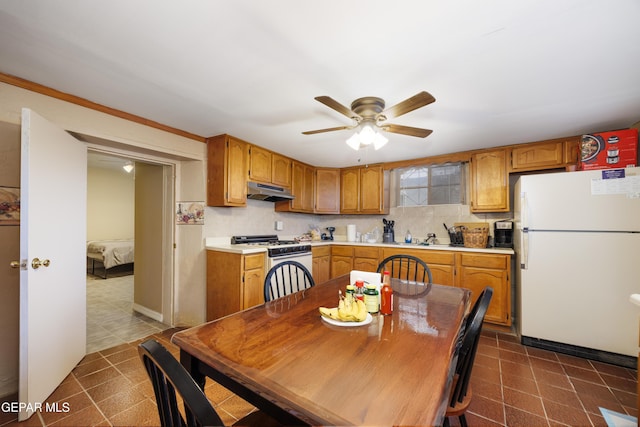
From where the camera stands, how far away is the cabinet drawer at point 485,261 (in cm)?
289

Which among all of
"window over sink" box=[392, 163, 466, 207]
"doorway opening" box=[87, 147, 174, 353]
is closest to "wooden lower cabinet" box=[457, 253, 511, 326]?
"window over sink" box=[392, 163, 466, 207]

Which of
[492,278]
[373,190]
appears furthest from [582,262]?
[373,190]

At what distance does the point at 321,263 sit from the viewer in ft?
12.8

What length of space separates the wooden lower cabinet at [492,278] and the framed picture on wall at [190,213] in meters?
3.12

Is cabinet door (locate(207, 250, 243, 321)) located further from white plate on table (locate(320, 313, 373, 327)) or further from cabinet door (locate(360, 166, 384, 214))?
cabinet door (locate(360, 166, 384, 214))

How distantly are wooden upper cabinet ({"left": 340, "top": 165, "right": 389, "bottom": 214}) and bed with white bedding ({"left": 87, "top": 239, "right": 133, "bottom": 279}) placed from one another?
4.65 metres

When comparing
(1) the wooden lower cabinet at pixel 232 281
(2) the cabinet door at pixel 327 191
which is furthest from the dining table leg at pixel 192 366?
(2) the cabinet door at pixel 327 191

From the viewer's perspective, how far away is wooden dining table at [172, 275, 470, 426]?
68 centimetres

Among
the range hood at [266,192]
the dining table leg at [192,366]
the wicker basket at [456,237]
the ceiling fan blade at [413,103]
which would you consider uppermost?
the ceiling fan blade at [413,103]

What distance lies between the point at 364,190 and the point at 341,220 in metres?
0.80

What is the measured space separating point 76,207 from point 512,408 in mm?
3539

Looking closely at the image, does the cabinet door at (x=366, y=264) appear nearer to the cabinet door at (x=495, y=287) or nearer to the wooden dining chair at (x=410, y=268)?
the wooden dining chair at (x=410, y=268)

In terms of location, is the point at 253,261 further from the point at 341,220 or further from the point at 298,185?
the point at 341,220

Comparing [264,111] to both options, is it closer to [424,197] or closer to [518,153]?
[424,197]
